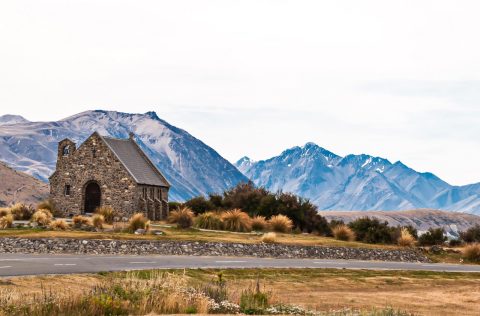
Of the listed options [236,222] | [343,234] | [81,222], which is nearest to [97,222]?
[81,222]

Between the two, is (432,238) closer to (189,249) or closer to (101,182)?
(189,249)

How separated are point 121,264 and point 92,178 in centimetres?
3213

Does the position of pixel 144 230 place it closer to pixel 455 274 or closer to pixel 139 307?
pixel 455 274

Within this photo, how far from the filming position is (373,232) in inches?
2287

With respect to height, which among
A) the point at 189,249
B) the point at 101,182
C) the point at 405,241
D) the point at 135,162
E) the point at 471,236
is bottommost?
the point at 189,249

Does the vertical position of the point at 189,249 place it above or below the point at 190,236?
below

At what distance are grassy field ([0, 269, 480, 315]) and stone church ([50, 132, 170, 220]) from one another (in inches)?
1130

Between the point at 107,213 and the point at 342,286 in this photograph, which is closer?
the point at 342,286

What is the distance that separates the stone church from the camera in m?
63.3

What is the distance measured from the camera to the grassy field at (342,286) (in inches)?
1026

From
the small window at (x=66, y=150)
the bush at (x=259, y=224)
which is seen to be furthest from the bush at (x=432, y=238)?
the small window at (x=66, y=150)

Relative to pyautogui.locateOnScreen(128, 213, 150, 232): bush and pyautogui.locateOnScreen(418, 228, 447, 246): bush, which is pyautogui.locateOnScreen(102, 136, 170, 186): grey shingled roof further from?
pyautogui.locateOnScreen(418, 228, 447, 246): bush

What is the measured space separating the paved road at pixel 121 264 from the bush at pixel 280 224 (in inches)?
510

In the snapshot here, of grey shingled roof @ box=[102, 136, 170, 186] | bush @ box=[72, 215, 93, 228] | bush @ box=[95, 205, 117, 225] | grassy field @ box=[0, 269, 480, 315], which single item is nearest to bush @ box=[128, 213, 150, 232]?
bush @ box=[72, 215, 93, 228]
